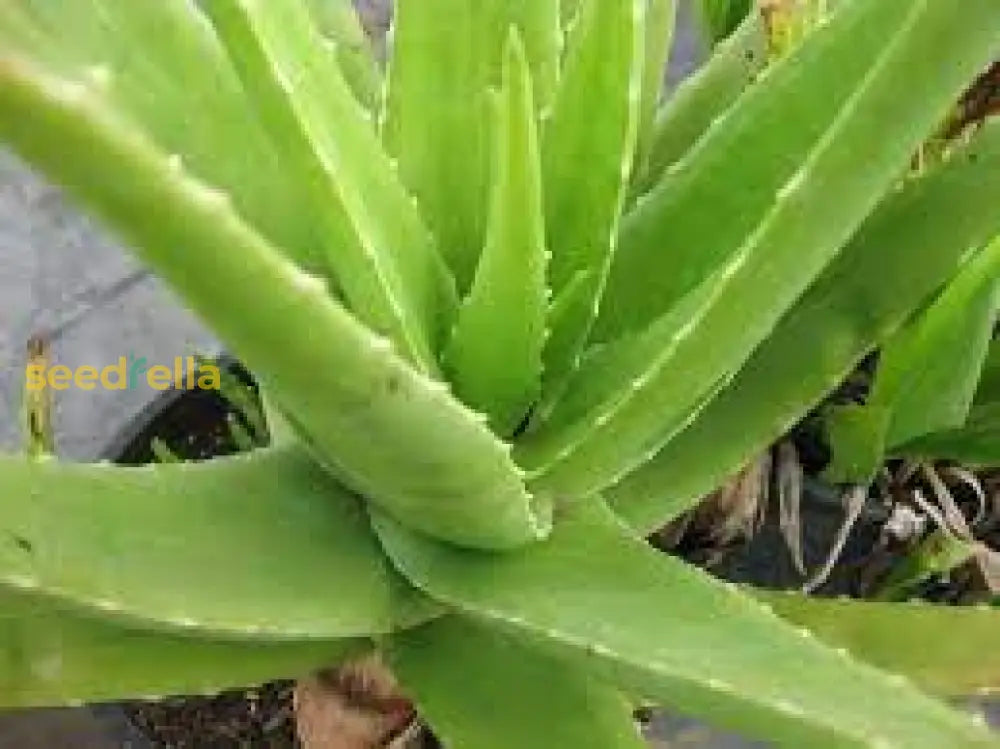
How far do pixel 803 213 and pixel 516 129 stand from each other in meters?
0.08

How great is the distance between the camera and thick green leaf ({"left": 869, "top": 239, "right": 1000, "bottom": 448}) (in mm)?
625

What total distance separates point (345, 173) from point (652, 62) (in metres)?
0.16

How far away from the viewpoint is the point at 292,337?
1.24 feet

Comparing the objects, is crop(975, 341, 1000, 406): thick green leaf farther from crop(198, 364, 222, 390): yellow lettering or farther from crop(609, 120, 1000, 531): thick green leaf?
crop(198, 364, 222, 390): yellow lettering

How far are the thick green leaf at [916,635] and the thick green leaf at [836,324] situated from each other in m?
0.05

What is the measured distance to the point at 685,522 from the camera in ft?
2.30

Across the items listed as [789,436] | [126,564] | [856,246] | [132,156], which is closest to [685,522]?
[789,436]

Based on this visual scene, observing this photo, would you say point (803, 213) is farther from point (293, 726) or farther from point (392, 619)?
point (293, 726)

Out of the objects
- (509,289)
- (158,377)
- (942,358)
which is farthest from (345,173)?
(158,377)

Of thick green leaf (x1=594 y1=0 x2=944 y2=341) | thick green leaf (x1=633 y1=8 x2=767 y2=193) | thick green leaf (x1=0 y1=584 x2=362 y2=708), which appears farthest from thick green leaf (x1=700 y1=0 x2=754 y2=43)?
thick green leaf (x1=0 y1=584 x2=362 y2=708)

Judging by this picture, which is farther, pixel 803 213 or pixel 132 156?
pixel 803 213

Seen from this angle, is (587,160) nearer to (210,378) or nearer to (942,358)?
(942,358)

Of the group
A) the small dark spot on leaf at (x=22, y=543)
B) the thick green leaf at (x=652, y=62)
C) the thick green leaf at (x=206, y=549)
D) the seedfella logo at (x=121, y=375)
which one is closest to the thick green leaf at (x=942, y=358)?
the thick green leaf at (x=652, y=62)

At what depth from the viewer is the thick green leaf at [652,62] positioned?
0.59 meters
